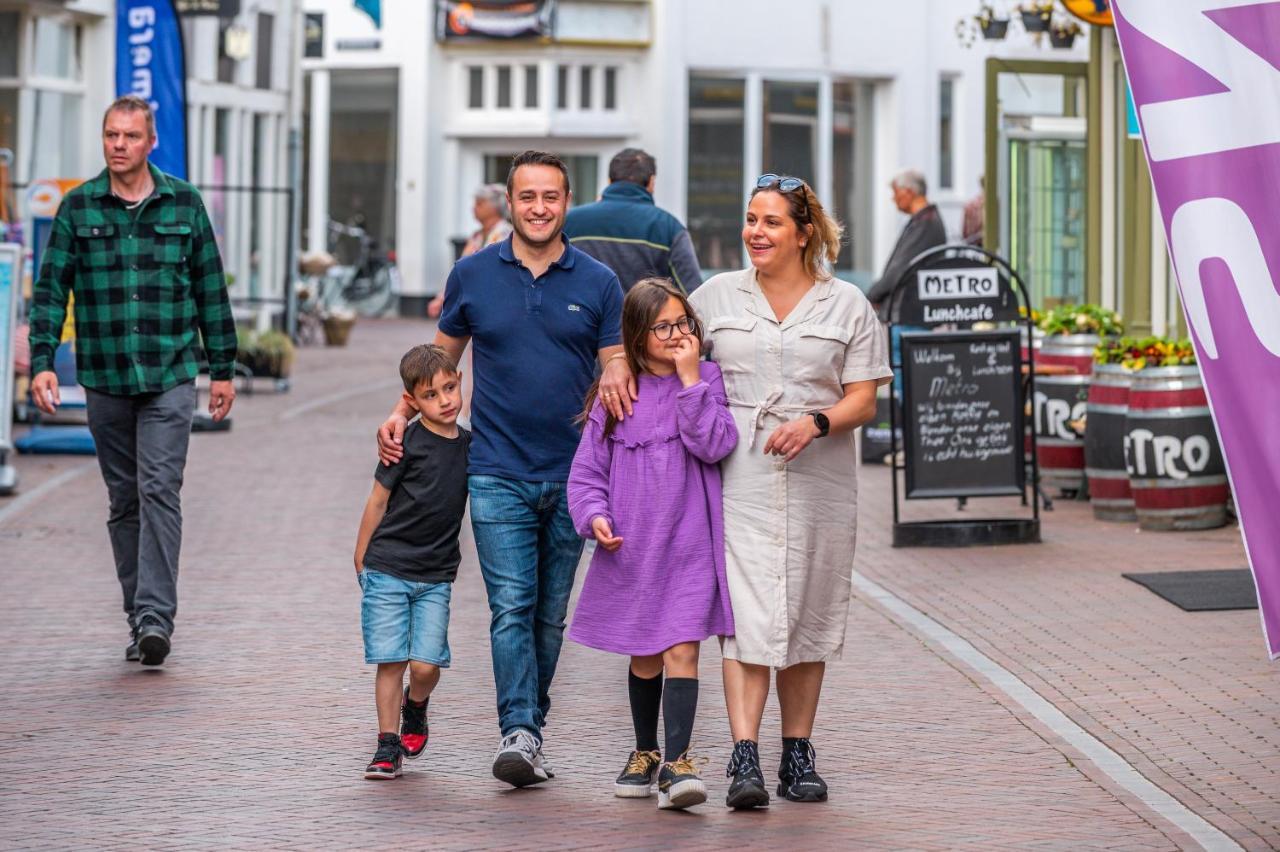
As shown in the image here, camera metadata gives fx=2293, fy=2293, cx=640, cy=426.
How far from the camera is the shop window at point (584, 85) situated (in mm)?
36156

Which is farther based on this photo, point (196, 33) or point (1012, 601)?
point (196, 33)

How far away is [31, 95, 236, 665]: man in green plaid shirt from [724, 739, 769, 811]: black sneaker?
2665mm

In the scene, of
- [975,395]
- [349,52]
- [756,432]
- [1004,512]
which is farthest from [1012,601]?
A: [349,52]

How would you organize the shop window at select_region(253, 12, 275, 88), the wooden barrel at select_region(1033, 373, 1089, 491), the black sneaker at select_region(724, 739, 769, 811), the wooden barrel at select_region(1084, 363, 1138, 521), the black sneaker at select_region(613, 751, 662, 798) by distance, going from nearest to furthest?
the black sneaker at select_region(724, 739, 769, 811)
the black sneaker at select_region(613, 751, 662, 798)
the wooden barrel at select_region(1084, 363, 1138, 521)
the wooden barrel at select_region(1033, 373, 1089, 491)
the shop window at select_region(253, 12, 275, 88)

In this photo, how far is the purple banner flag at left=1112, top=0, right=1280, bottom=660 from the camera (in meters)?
4.69

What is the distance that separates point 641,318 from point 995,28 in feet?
42.8

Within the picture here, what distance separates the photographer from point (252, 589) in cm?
1005

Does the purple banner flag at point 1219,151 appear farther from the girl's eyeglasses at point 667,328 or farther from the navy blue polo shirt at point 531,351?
the navy blue polo shirt at point 531,351

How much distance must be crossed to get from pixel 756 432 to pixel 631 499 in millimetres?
379

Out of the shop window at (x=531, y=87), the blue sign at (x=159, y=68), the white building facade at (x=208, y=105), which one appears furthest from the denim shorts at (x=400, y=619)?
the shop window at (x=531, y=87)

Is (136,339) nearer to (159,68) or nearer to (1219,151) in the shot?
(1219,151)

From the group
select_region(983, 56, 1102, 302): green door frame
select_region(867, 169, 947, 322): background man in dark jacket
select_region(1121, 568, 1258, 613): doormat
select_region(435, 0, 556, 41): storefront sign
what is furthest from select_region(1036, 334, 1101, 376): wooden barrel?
select_region(435, 0, 556, 41): storefront sign

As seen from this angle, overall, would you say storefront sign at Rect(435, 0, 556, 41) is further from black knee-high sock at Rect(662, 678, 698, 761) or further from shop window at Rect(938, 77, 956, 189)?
black knee-high sock at Rect(662, 678, 698, 761)

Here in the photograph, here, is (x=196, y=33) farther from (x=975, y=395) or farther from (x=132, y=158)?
(x=132, y=158)
